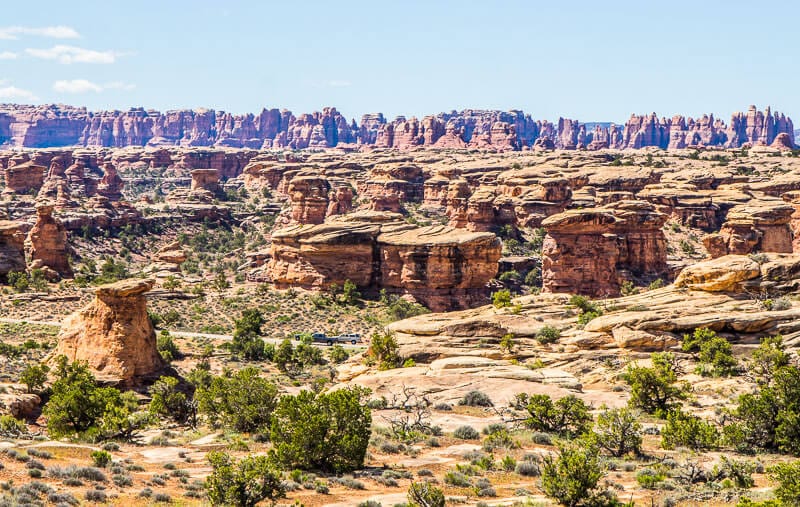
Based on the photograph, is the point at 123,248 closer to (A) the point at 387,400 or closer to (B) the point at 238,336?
(B) the point at 238,336

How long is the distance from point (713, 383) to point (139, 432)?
23.8m

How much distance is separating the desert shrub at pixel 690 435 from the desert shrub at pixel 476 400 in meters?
7.95

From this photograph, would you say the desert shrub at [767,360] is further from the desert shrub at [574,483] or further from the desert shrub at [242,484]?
the desert shrub at [242,484]

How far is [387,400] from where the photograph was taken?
110 feet

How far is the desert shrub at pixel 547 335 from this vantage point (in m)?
41.3

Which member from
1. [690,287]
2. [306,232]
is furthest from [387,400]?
[306,232]

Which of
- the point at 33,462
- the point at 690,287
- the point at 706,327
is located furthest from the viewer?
the point at 690,287

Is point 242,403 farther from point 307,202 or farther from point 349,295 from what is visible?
point 307,202

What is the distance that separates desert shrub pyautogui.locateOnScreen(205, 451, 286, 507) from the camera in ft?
63.8

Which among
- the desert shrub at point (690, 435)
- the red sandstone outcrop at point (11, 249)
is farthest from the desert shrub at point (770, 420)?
the red sandstone outcrop at point (11, 249)

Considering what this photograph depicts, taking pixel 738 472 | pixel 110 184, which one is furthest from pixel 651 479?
pixel 110 184

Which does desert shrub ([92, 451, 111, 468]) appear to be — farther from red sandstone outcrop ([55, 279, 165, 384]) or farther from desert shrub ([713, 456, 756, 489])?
red sandstone outcrop ([55, 279, 165, 384])

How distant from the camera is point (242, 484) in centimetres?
1955

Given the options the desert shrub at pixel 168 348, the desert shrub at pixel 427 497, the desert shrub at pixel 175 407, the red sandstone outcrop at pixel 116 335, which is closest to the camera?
the desert shrub at pixel 427 497
